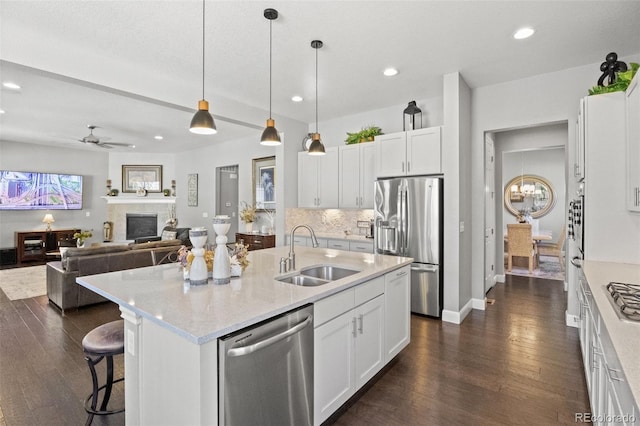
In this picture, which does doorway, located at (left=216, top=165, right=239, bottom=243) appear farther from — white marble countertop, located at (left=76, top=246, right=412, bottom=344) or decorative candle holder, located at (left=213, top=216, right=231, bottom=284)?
decorative candle holder, located at (left=213, top=216, right=231, bottom=284)

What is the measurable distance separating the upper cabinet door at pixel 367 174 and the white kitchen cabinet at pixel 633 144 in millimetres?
2805

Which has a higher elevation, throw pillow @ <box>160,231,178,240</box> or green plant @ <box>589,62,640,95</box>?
green plant @ <box>589,62,640,95</box>

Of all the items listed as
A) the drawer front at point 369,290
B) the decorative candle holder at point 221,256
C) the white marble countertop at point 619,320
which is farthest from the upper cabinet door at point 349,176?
the decorative candle holder at point 221,256

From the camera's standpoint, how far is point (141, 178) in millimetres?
9258

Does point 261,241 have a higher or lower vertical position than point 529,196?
lower

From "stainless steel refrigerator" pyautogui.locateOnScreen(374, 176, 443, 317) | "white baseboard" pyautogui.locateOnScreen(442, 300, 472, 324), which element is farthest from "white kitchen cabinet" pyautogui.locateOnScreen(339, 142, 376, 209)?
"white baseboard" pyautogui.locateOnScreen(442, 300, 472, 324)

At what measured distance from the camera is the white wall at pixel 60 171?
24.8ft

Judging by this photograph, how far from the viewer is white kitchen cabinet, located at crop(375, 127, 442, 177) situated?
13.3 feet

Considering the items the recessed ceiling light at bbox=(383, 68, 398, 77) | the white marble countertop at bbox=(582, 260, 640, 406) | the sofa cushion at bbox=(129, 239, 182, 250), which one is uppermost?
the recessed ceiling light at bbox=(383, 68, 398, 77)

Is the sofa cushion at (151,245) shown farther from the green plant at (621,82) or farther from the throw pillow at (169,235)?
the green plant at (621,82)

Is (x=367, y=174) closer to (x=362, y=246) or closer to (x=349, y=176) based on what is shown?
(x=349, y=176)

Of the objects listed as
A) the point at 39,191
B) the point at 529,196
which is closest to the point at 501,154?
the point at 529,196

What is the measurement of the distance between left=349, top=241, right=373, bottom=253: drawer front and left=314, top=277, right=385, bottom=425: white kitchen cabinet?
2233mm

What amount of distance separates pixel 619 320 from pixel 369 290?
133cm
